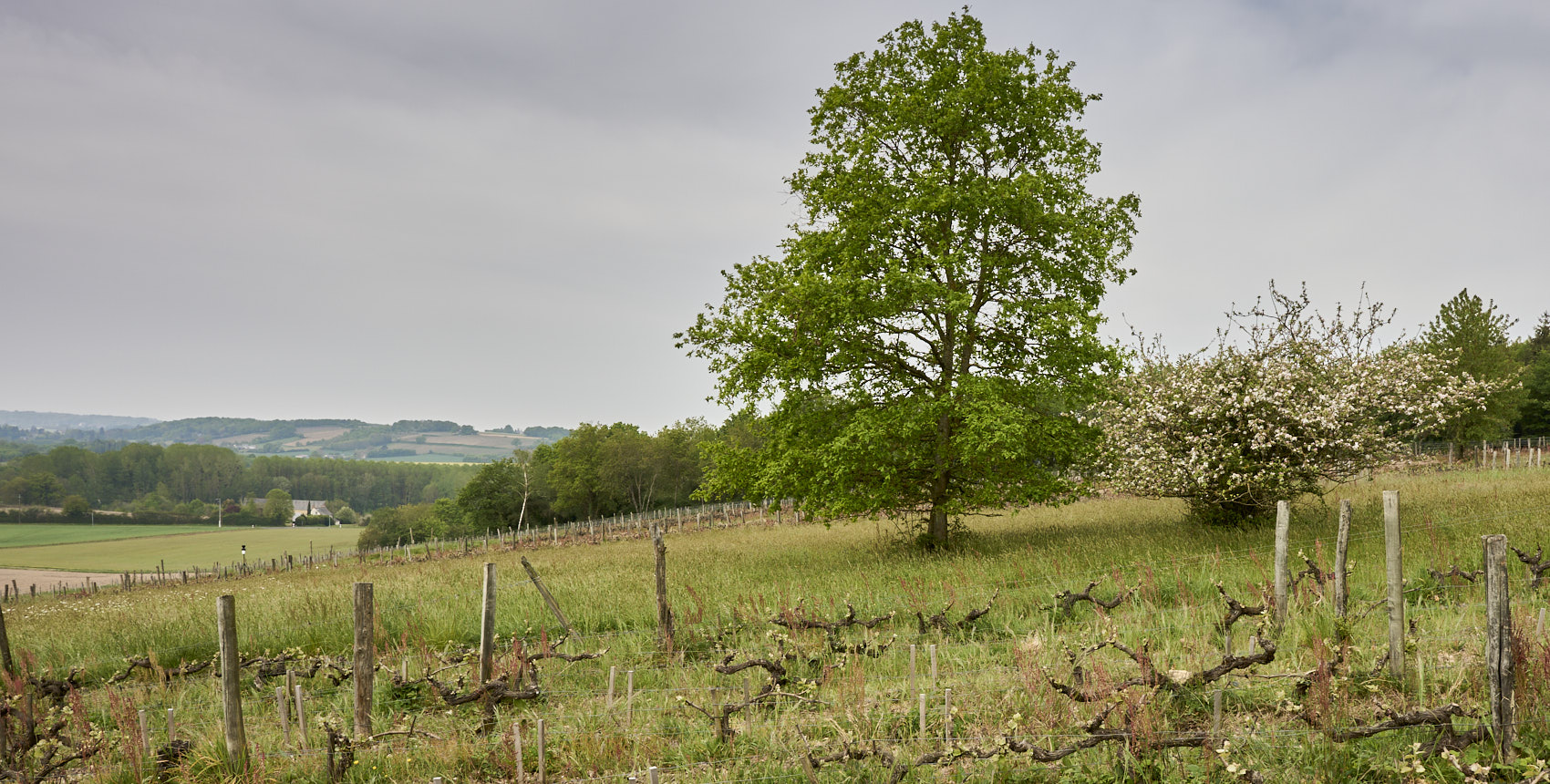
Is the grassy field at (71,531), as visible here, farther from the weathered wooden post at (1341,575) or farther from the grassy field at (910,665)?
the weathered wooden post at (1341,575)

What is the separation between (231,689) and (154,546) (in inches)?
4064

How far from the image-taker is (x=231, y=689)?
6359 mm

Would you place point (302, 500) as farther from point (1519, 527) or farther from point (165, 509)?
point (1519, 527)

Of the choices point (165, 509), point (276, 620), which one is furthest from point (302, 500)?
point (276, 620)

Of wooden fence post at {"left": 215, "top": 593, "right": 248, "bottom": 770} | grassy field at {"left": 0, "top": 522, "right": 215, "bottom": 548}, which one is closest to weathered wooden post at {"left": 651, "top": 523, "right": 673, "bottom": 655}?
wooden fence post at {"left": 215, "top": 593, "right": 248, "bottom": 770}

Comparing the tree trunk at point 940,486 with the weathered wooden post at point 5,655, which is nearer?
the weathered wooden post at point 5,655

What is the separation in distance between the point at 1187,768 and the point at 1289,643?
357 centimetres

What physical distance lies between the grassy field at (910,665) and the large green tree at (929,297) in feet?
6.26

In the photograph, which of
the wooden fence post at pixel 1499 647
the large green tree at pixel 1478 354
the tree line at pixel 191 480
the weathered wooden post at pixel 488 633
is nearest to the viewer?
the wooden fence post at pixel 1499 647

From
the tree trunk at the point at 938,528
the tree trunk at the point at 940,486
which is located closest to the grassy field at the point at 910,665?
the tree trunk at the point at 938,528

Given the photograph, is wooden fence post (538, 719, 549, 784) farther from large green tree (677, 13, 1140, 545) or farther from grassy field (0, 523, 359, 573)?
grassy field (0, 523, 359, 573)

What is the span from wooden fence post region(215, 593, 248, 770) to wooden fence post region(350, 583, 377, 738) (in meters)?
0.86

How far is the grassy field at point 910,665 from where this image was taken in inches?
216

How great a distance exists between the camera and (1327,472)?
53.8 feet
